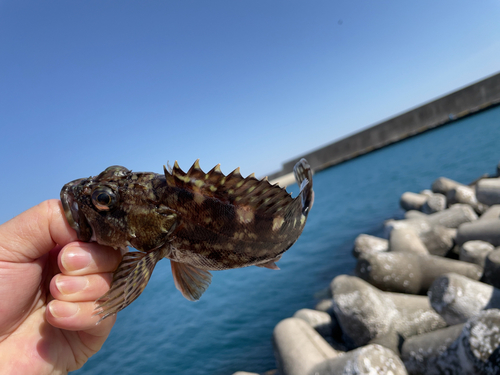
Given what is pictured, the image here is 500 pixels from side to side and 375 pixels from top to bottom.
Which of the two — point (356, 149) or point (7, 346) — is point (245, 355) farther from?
point (356, 149)

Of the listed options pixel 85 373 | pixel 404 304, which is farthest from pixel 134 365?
pixel 404 304

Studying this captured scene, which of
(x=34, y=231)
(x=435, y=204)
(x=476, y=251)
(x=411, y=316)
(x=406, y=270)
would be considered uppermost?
(x=34, y=231)

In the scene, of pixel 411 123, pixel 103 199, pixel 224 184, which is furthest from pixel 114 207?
pixel 411 123

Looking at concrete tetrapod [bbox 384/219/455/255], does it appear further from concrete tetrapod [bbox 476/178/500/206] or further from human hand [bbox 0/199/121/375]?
human hand [bbox 0/199/121/375]

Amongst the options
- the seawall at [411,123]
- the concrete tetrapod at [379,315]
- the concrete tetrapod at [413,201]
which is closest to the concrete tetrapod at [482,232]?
the concrete tetrapod at [379,315]

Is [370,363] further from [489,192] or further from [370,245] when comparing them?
[489,192]

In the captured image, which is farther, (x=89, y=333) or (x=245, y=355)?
(x=245, y=355)
